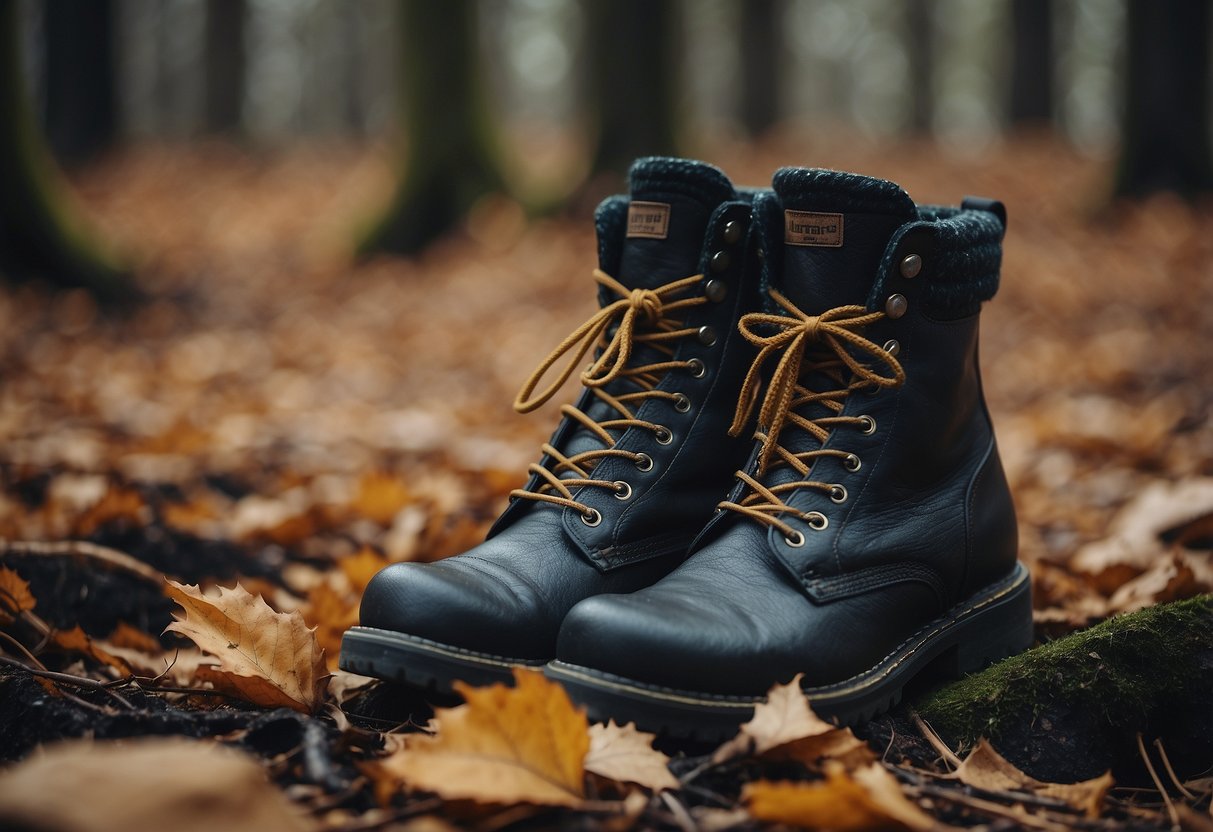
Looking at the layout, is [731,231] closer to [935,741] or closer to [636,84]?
[935,741]

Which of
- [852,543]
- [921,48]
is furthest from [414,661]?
[921,48]

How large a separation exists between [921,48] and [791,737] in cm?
2296

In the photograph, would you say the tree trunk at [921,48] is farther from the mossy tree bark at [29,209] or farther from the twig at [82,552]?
the twig at [82,552]

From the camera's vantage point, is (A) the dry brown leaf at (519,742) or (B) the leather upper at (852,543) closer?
(A) the dry brown leaf at (519,742)

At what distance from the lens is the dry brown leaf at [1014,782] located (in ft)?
4.37

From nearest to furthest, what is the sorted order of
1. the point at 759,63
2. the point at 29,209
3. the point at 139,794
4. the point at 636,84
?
the point at 139,794 → the point at 29,209 → the point at 636,84 → the point at 759,63

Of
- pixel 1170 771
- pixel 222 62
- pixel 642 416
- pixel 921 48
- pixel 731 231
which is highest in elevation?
pixel 921 48

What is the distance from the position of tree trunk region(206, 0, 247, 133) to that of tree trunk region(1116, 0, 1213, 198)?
13.1m

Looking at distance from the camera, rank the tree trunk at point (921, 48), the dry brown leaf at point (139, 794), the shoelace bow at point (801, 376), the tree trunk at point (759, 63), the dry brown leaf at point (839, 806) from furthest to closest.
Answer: the tree trunk at point (921, 48) < the tree trunk at point (759, 63) < the shoelace bow at point (801, 376) < the dry brown leaf at point (839, 806) < the dry brown leaf at point (139, 794)

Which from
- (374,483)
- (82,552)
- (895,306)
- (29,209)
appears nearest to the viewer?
(895,306)

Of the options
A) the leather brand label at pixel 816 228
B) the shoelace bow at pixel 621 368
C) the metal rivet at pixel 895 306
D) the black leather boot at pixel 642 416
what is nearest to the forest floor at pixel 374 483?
the black leather boot at pixel 642 416

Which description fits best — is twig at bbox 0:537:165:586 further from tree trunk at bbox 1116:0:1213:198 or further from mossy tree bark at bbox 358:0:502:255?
tree trunk at bbox 1116:0:1213:198

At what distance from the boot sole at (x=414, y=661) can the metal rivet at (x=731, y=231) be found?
0.87 m

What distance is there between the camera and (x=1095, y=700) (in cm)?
158
